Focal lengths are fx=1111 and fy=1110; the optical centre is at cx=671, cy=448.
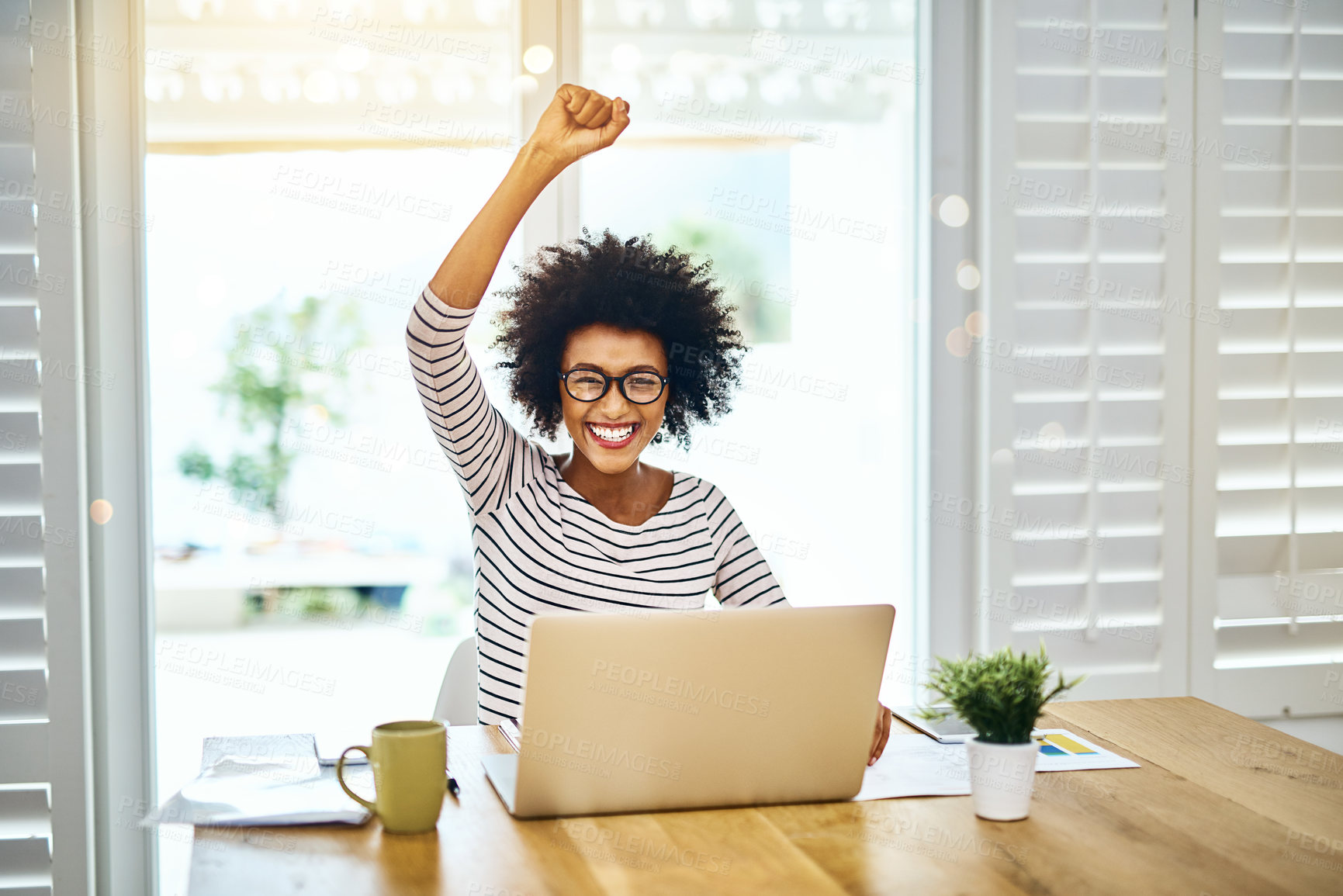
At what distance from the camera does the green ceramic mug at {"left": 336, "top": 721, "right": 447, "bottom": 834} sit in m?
1.00

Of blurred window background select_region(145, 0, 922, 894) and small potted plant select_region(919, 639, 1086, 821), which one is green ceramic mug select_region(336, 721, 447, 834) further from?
blurred window background select_region(145, 0, 922, 894)

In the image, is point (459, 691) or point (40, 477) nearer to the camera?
point (459, 691)

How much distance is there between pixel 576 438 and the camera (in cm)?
169

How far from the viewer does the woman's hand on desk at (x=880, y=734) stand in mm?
1252

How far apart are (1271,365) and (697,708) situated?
1.84m

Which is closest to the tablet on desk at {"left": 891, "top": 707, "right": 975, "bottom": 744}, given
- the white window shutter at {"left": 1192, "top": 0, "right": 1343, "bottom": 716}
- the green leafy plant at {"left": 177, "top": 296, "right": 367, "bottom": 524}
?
the white window shutter at {"left": 1192, "top": 0, "right": 1343, "bottom": 716}

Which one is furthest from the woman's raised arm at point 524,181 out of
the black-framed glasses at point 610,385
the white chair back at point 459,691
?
the white chair back at point 459,691

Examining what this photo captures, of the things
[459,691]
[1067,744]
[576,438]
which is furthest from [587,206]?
[1067,744]

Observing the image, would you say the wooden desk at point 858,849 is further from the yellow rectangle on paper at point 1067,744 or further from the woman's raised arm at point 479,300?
the woman's raised arm at point 479,300

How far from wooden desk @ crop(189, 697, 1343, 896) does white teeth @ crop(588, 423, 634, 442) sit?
0.62 meters

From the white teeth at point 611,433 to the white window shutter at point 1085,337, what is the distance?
95 centimetres

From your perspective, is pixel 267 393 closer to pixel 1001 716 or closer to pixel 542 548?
pixel 542 548

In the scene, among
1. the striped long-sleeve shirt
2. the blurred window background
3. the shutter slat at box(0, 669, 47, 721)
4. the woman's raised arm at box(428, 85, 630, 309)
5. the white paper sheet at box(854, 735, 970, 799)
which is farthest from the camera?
the blurred window background

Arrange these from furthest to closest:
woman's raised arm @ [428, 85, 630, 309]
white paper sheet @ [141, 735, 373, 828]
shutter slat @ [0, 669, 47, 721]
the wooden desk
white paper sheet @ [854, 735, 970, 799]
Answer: shutter slat @ [0, 669, 47, 721] → woman's raised arm @ [428, 85, 630, 309] → white paper sheet @ [854, 735, 970, 799] → white paper sheet @ [141, 735, 373, 828] → the wooden desk
